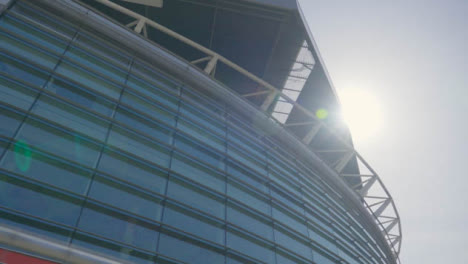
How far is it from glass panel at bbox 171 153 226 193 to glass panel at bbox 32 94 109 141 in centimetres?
247

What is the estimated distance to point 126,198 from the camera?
A: 29.3 ft

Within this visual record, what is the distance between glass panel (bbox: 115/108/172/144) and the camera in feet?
36.3

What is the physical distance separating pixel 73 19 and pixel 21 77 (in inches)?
173

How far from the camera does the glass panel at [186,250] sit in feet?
28.8

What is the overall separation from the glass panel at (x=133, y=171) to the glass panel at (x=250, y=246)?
2669 millimetres

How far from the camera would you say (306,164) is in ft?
64.1

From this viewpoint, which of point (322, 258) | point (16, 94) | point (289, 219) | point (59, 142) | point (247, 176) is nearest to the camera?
point (59, 142)

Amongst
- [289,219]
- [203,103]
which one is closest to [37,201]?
[203,103]

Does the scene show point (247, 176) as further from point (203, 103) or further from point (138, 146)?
point (138, 146)

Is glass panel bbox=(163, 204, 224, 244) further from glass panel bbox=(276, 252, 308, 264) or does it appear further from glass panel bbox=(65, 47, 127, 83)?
glass panel bbox=(65, 47, 127, 83)

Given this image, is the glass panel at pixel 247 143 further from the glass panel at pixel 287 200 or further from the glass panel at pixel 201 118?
the glass panel at pixel 287 200

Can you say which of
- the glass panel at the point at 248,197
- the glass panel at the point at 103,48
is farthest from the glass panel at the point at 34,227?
the glass panel at the point at 103,48

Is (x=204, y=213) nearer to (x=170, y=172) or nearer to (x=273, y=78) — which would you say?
(x=170, y=172)

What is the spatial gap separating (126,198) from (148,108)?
4172 mm
